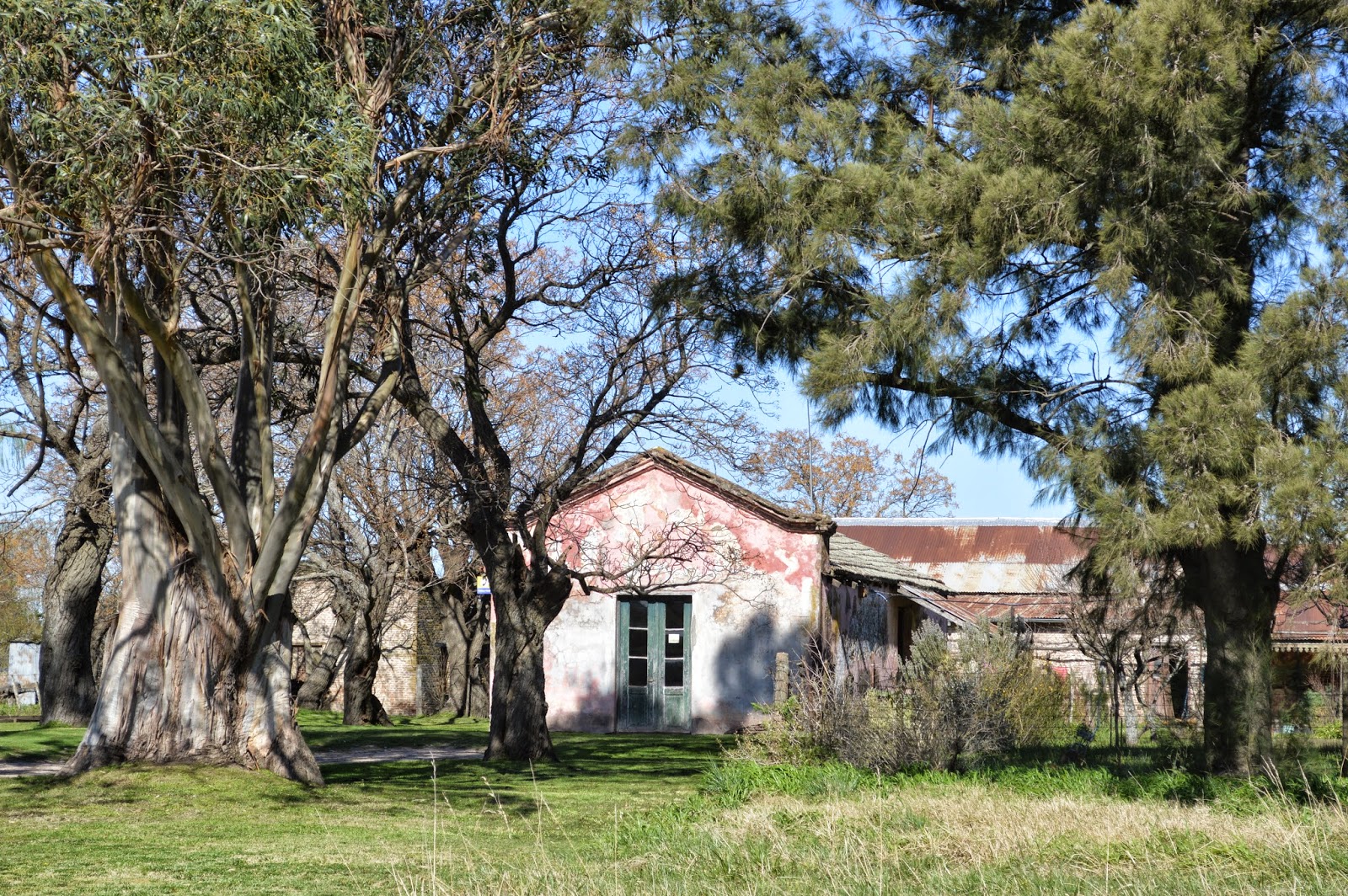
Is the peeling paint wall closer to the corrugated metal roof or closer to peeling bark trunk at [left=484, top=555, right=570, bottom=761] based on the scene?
peeling bark trunk at [left=484, top=555, right=570, bottom=761]

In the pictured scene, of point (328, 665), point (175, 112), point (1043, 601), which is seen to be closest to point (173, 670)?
point (175, 112)

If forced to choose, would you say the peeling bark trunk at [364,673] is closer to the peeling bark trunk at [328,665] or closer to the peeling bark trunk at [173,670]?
the peeling bark trunk at [328,665]

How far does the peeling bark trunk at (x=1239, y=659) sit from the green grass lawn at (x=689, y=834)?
42 cm

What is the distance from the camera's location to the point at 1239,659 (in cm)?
1109

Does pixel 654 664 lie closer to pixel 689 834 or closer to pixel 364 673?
pixel 364 673

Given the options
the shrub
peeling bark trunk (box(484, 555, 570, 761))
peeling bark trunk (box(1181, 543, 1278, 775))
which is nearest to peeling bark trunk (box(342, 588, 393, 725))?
peeling bark trunk (box(484, 555, 570, 761))

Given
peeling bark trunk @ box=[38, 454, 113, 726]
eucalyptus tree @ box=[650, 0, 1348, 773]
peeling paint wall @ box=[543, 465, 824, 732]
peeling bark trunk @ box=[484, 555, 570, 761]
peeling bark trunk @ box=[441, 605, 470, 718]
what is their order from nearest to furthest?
eucalyptus tree @ box=[650, 0, 1348, 773]
peeling bark trunk @ box=[484, 555, 570, 761]
peeling bark trunk @ box=[38, 454, 113, 726]
peeling paint wall @ box=[543, 465, 824, 732]
peeling bark trunk @ box=[441, 605, 470, 718]

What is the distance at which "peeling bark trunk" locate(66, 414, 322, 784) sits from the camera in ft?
39.1

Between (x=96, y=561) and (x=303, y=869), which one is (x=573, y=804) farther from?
(x=96, y=561)

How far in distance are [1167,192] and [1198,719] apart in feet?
29.4

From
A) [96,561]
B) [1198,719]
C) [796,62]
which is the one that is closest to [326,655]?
[96,561]

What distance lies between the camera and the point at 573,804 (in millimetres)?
11367

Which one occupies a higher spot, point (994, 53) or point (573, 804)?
point (994, 53)

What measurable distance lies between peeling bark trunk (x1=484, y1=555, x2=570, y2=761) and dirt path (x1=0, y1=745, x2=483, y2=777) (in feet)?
3.20
